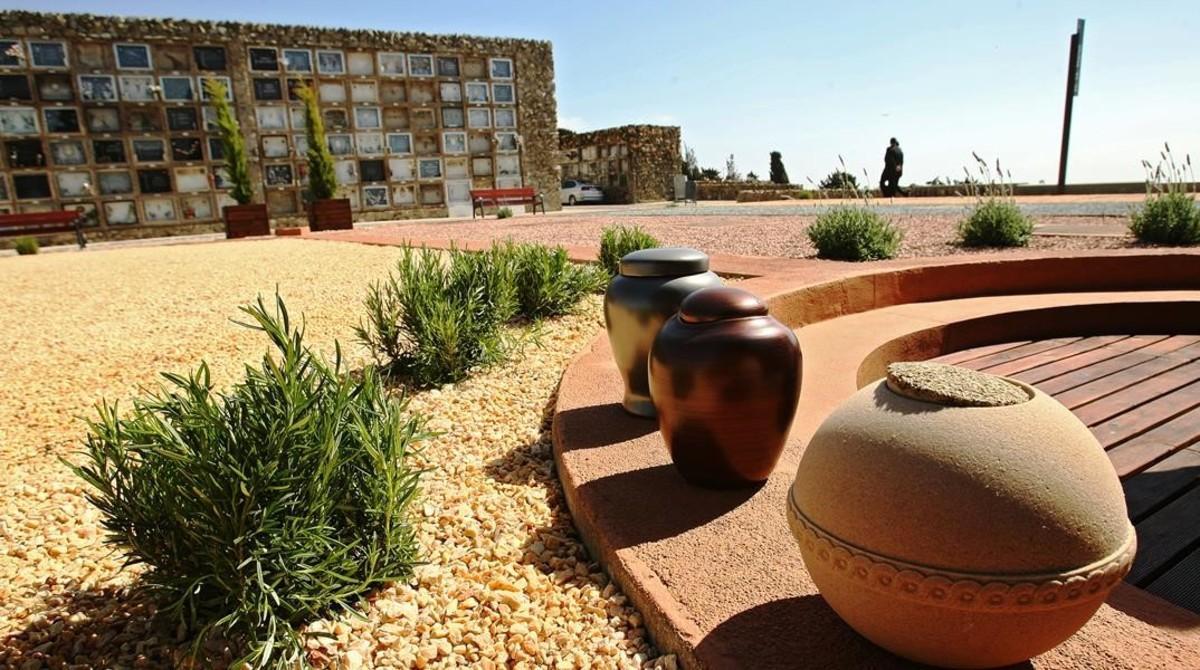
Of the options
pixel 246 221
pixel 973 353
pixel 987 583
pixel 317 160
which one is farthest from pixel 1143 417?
pixel 317 160

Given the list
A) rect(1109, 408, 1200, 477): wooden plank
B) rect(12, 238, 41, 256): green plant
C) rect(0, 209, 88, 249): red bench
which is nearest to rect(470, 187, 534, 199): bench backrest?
rect(0, 209, 88, 249): red bench

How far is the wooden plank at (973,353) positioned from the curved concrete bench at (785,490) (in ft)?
0.16

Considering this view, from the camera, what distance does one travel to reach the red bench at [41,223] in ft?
42.2

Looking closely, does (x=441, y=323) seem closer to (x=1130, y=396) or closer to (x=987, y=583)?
(x=987, y=583)

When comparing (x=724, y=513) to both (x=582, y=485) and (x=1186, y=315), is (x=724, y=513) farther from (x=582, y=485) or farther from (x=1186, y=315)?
(x=1186, y=315)

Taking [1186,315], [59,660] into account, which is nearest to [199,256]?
[59,660]

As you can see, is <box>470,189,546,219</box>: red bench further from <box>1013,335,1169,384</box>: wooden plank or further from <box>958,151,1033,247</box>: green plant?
<box>1013,335,1169,384</box>: wooden plank

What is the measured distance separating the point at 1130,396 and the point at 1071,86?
16140 millimetres

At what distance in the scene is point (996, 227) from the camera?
5.83 metres

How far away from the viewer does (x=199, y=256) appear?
895 centimetres

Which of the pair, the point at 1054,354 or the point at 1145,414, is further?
the point at 1054,354

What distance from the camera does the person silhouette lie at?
16.2 meters

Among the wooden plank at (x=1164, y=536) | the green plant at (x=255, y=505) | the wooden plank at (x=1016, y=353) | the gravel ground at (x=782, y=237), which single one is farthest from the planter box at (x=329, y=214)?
the wooden plank at (x=1164, y=536)

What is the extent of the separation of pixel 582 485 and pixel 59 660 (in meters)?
1.13
